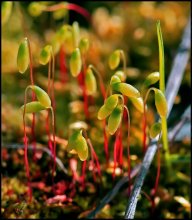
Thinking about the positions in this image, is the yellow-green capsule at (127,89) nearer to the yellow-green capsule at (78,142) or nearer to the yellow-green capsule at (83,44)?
the yellow-green capsule at (78,142)

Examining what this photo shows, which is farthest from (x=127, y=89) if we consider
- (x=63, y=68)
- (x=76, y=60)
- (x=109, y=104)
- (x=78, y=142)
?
(x=63, y=68)

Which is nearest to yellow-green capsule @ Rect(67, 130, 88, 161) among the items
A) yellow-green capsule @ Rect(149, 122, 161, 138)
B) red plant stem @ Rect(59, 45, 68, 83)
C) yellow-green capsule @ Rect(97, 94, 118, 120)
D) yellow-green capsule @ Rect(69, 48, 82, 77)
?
yellow-green capsule @ Rect(97, 94, 118, 120)

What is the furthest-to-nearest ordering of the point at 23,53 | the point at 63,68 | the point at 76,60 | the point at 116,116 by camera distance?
the point at 63,68 < the point at 76,60 < the point at 23,53 < the point at 116,116

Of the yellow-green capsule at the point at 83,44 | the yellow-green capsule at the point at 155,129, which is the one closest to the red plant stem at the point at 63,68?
the yellow-green capsule at the point at 83,44

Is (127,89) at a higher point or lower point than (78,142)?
higher

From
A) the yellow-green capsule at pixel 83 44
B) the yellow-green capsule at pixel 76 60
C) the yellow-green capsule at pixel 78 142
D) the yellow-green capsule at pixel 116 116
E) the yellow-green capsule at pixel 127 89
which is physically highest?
the yellow-green capsule at pixel 83 44

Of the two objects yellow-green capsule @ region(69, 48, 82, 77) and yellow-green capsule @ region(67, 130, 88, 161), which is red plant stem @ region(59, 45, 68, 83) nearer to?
yellow-green capsule @ region(69, 48, 82, 77)

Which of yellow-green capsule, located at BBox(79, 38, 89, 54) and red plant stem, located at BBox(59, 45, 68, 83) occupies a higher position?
yellow-green capsule, located at BBox(79, 38, 89, 54)

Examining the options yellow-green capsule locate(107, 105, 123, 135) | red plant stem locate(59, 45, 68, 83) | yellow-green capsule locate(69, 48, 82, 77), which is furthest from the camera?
red plant stem locate(59, 45, 68, 83)

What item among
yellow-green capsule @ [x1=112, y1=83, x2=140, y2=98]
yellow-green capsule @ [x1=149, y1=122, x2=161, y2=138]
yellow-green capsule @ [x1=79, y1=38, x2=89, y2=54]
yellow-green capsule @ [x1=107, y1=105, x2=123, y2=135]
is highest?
yellow-green capsule @ [x1=79, y1=38, x2=89, y2=54]

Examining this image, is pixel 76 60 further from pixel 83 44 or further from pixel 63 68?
pixel 63 68

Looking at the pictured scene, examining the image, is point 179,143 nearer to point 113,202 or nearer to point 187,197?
point 187,197
